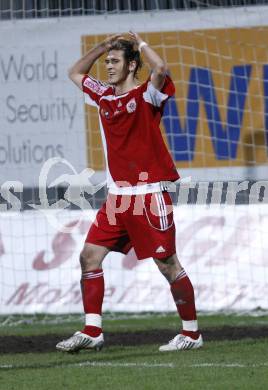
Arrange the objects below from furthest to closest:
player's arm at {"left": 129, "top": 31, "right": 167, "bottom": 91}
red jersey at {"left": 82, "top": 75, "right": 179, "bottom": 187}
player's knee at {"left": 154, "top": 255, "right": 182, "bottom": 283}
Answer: player's knee at {"left": 154, "top": 255, "right": 182, "bottom": 283}, red jersey at {"left": 82, "top": 75, "right": 179, "bottom": 187}, player's arm at {"left": 129, "top": 31, "right": 167, "bottom": 91}

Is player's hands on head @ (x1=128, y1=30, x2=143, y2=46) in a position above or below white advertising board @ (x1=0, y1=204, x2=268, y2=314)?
above

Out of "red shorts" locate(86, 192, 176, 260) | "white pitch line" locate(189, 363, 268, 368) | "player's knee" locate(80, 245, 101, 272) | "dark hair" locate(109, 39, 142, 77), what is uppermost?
"dark hair" locate(109, 39, 142, 77)

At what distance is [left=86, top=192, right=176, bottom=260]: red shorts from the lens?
27.0 ft

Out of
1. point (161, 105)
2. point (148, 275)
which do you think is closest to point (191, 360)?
point (161, 105)

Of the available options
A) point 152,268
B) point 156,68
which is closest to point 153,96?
point 156,68

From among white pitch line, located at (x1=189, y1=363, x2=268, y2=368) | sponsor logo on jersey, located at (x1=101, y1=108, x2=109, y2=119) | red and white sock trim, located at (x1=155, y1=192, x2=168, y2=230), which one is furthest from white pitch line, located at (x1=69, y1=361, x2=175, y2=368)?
sponsor logo on jersey, located at (x1=101, y1=108, x2=109, y2=119)

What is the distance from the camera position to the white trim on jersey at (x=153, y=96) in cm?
808

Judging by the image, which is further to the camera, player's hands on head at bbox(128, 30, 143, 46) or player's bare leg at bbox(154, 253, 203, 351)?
player's bare leg at bbox(154, 253, 203, 351)

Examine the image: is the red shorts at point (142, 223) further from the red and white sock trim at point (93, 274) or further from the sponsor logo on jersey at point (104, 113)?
the sponsor logo on jersey at point (104, 113)

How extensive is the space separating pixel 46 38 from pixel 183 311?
595 cm

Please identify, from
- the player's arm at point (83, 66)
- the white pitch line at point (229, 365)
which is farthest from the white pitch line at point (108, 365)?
the player's arm at point (83, 66)

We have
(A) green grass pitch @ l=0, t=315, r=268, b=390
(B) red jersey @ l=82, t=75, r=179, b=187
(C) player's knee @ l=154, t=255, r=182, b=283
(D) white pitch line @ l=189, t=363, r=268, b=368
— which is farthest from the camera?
(C) player's knee @ l=154, t=255, r=182, b=283

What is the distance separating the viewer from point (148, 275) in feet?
40.7

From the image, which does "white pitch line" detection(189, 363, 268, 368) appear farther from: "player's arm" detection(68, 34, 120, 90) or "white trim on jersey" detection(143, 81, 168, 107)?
"player's arm" detection(68, 34, 120, 90)
